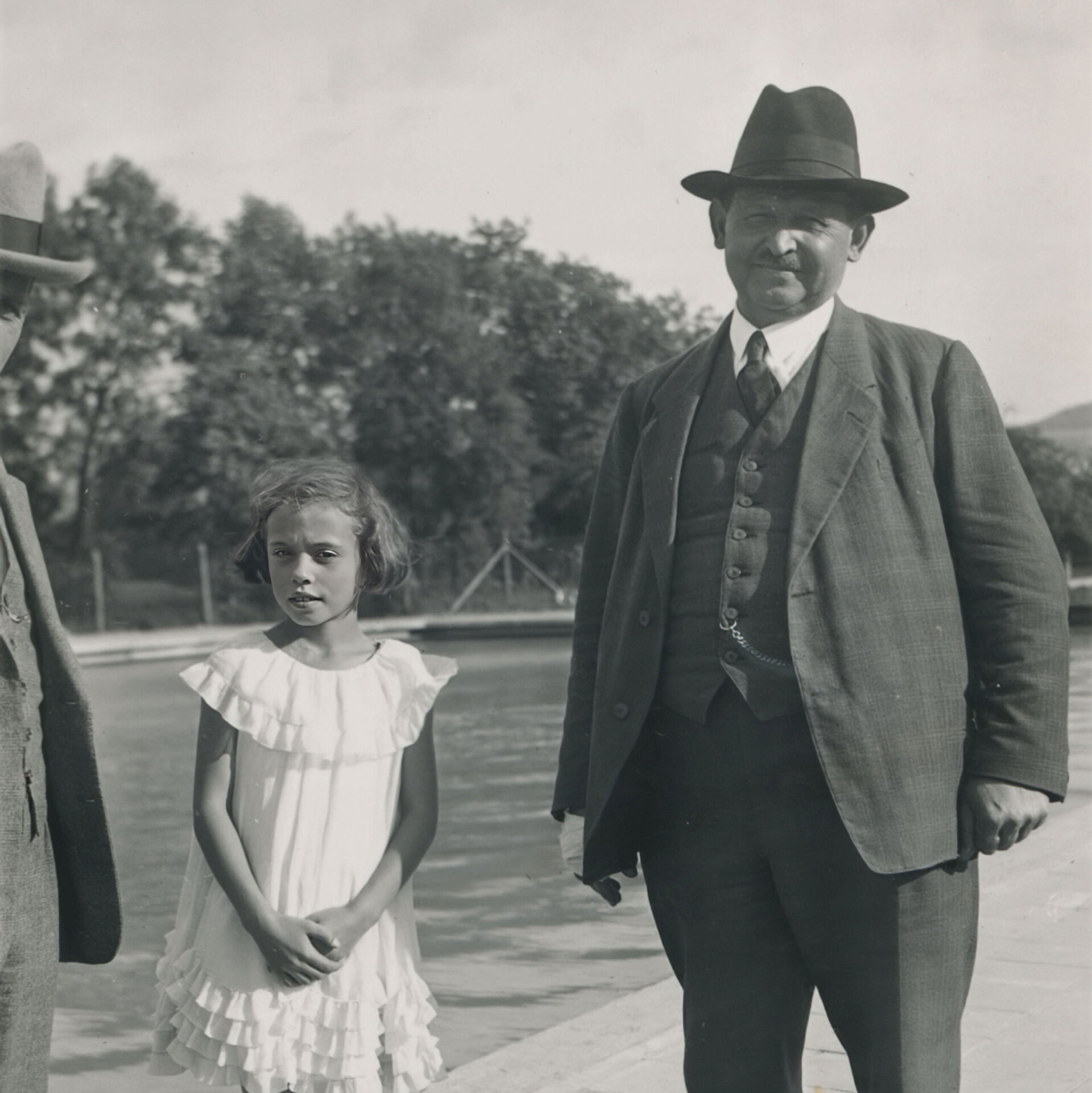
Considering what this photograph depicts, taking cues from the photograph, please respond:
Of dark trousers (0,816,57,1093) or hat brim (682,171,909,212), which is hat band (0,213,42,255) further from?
hat brim (682,171,909,212)

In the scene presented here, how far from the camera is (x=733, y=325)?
2686mm

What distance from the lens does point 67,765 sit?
7.99 ft

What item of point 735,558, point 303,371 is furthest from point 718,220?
point 303,371

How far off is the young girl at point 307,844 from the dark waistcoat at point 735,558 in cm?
48

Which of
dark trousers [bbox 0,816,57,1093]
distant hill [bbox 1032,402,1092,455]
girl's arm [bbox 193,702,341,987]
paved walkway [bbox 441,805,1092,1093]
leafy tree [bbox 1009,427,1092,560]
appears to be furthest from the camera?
leafy tree [bbox 1009,427,1092,560]

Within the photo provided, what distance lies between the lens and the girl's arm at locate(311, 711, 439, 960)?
8.46ft

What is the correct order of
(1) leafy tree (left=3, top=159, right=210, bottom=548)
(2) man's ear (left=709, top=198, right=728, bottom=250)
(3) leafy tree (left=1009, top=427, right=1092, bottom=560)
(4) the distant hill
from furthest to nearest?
(1) leafy tree (left=3, top=159, right=210, bottom=548) < (3) leafy tree (left=1009, top=427, right=1092, bottom=560) < (4) the distant hill < (2) man's ear (left=709, top=198, right=728, bottom=250)

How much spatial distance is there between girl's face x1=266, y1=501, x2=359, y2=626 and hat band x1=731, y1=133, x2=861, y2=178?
0.93 meters

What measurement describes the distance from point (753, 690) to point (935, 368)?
609mm

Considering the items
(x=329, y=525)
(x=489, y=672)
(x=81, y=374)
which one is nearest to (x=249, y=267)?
(x=81, y=374)

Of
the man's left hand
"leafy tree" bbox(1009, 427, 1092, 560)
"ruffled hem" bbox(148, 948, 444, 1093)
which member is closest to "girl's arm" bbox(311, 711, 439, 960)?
"ruffled hem" bbox(148, 948, 444, 1093)

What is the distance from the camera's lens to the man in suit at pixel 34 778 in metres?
2.34

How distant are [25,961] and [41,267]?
41.9 inches

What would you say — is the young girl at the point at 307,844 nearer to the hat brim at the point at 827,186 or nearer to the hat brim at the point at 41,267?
the hat brim at the point at 41,267
